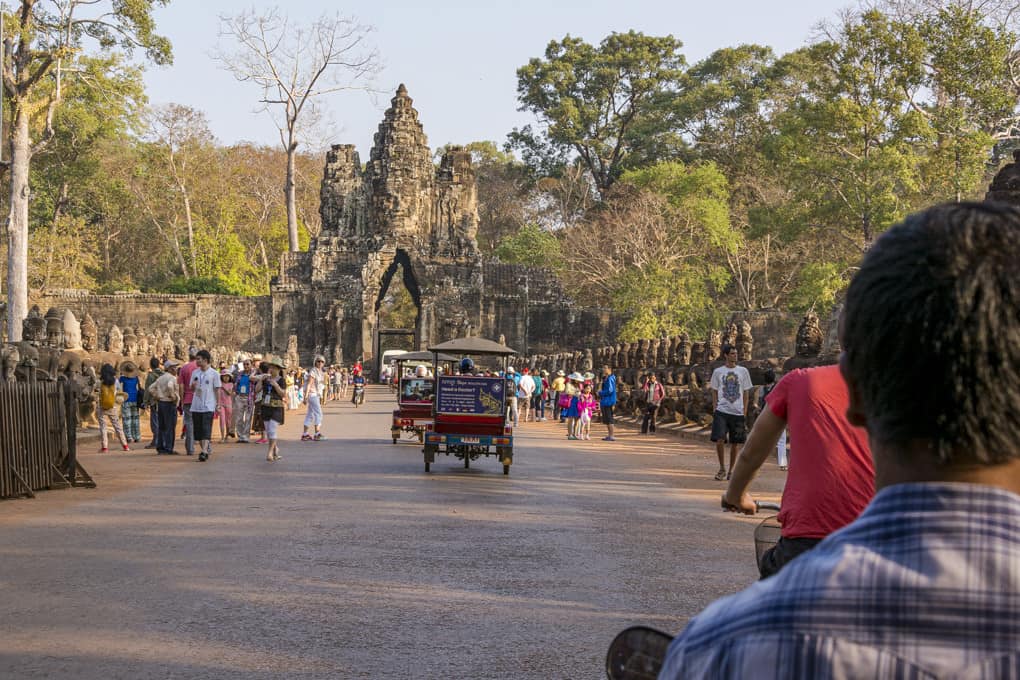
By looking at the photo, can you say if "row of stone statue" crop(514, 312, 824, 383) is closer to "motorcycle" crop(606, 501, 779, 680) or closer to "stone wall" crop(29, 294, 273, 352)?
"motorcycle" crop(606, 501, 779, 680)

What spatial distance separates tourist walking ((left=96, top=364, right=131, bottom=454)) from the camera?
2033 cm

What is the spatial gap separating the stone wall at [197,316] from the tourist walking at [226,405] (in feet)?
134

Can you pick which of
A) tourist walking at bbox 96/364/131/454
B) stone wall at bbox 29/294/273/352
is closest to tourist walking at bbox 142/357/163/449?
tourist walking at bbox 96/364/131/454

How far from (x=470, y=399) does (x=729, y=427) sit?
4.23 metres

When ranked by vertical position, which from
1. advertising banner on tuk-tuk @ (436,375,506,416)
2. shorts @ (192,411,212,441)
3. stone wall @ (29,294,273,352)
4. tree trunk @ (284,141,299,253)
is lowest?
shorts @ (192,411,212,441)

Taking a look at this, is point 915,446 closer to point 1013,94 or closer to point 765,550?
point 765,550

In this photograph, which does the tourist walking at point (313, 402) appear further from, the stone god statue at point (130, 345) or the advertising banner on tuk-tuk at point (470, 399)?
the stone god statue at point (130, 345)

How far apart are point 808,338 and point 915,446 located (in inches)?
719

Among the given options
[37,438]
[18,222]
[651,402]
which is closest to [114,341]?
[18,222]

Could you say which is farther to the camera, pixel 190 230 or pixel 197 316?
pixel 190 230

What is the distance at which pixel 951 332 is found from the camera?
1679 millimetres

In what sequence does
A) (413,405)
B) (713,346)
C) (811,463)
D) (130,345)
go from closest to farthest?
1. (811,463)
2. (413,405)
3. (713,346)
4. (130,345)

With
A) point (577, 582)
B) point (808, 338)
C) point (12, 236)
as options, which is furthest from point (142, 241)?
point (577, 582)

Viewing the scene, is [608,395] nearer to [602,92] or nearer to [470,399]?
[470,399]
